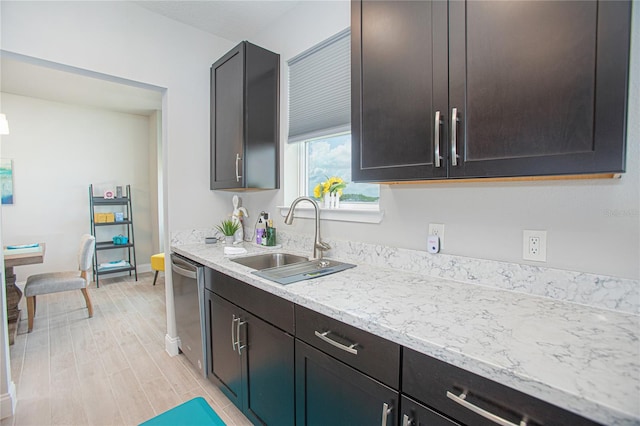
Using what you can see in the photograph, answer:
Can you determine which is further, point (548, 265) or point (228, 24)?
point (228, 24)

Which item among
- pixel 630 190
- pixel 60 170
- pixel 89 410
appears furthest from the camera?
pixel 60 170

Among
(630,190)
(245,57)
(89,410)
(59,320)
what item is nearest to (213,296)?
(89,410)

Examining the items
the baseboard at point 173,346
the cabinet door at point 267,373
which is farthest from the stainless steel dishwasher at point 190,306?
the cabinet door at point 267,373

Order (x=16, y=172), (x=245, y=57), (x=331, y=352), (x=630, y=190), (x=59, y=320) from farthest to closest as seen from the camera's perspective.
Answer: (x=16, y=172) < (x=59, y=320) < (x=245, y=57) < (x=331, y=352) < (x=630, y=190)

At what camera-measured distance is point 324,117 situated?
6.65ft

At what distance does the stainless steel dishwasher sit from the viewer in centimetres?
201

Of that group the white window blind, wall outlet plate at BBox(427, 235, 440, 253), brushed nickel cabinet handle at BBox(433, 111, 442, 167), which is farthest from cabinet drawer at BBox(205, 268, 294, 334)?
the white window blind

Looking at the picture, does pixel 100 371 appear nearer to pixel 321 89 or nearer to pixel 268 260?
pixel 268 260

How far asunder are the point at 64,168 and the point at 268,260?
4067mm

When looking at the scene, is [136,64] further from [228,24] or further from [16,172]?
[16,172]

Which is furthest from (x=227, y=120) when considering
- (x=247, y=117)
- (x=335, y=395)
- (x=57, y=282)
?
(x=57, y=282)

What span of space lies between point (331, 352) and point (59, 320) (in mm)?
3487

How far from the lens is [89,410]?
1832 mm

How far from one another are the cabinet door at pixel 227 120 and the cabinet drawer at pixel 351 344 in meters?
1.38
